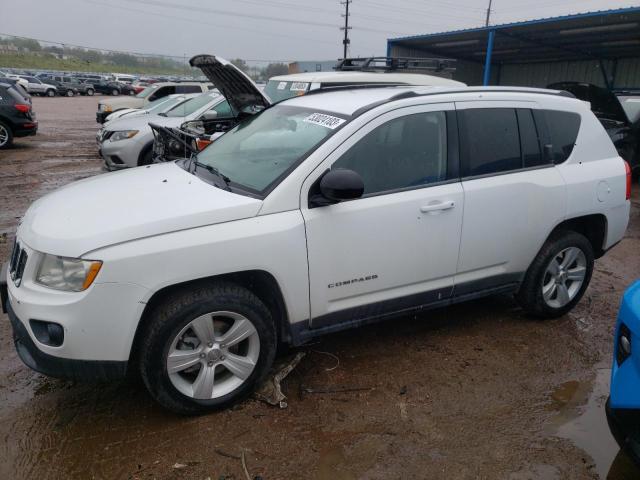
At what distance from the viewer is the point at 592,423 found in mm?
2918

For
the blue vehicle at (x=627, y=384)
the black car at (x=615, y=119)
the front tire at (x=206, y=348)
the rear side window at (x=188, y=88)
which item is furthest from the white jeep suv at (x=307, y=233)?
the rear side window at (x=188, y=88)

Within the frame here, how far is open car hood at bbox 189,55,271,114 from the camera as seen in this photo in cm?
581

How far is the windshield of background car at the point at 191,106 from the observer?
360 inches

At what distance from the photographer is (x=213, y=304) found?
267 centimetres

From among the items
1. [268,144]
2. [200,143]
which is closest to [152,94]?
[200,143]

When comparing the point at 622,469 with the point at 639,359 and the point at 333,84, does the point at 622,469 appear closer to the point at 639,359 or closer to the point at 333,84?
the point at 639,359

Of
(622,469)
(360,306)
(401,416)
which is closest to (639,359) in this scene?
(622,469)

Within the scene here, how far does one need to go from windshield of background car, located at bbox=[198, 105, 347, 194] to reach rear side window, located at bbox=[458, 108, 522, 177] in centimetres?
93

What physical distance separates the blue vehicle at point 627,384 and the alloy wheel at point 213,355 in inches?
71.2

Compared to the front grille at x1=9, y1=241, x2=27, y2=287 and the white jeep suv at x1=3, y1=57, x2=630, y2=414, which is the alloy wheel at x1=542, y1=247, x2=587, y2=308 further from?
the front grille at x1=9, y1=241, x2=27, y2=287

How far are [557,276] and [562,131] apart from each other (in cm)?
115

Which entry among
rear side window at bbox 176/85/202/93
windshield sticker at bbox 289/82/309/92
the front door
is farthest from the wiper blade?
rear side window at bbox 176/85/202/93

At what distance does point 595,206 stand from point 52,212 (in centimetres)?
389

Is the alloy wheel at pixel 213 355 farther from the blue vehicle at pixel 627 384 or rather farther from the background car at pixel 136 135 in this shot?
the background car at pixel 136 135
